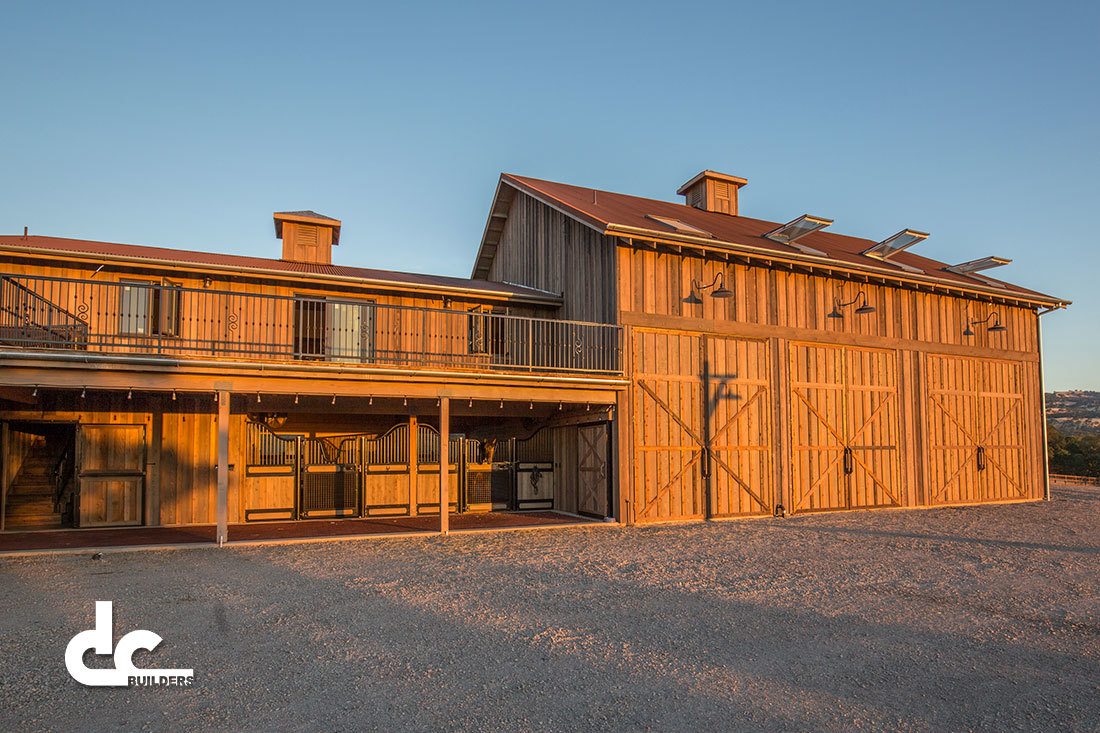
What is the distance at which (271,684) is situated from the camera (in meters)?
5.32

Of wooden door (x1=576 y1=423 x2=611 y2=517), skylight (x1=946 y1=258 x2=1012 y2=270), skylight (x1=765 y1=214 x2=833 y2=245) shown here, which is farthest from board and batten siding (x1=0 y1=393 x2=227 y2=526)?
skylight (x1=946 y1=258 x2=1012 y2=270)

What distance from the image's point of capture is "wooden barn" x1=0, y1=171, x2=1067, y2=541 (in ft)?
42.6

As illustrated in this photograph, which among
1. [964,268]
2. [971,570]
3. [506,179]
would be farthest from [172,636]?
[964,268]

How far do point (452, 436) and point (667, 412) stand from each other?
15.8ft

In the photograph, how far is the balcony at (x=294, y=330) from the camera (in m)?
12.8

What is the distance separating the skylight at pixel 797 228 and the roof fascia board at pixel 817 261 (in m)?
0.85

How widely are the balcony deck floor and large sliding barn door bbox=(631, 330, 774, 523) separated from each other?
1.72 metres

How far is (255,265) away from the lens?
1503 cm

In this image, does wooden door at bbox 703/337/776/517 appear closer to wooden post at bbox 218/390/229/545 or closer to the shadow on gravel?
the shadow on gravel

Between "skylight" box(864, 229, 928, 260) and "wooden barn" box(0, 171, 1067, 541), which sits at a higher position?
"skylight" box(864, 229, 928, 260)

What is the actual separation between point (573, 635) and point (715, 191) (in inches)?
718

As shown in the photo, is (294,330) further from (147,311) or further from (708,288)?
(708,288)

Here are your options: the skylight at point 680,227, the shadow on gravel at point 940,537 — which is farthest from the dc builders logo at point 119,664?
the skylight at point 680,227

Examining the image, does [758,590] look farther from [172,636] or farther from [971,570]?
[172,636]
